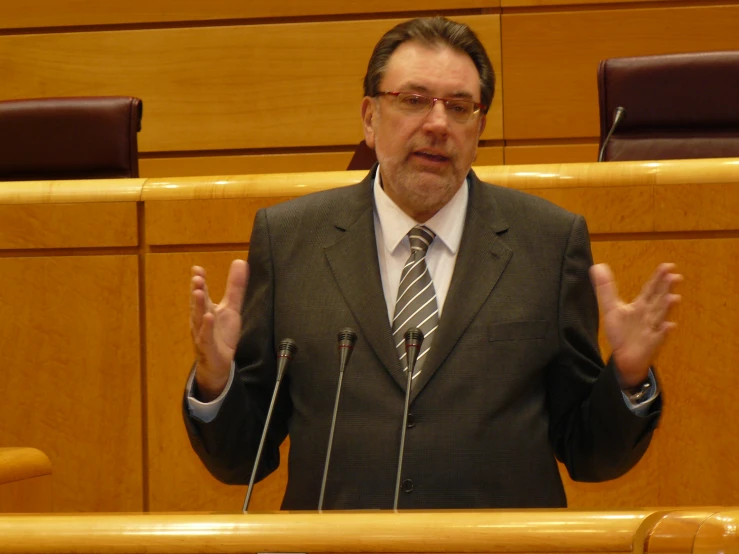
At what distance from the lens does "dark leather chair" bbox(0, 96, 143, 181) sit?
8.80ft

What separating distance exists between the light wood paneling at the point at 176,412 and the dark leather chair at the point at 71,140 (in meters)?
0.69

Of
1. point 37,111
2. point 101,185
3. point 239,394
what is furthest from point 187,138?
point 239,394

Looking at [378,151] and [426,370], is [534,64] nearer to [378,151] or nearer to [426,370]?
[378,151]

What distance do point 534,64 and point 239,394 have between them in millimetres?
2550

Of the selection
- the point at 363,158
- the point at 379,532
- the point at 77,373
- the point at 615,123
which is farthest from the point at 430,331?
the point at 615,123

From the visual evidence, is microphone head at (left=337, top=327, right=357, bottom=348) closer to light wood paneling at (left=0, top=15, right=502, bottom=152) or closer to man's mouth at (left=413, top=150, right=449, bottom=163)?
man's mouth at (left=413, top=150, right=449, bottom=163)

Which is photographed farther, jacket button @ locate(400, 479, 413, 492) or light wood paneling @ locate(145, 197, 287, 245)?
light wood paneling @ locate(145, 197, 287, 245)

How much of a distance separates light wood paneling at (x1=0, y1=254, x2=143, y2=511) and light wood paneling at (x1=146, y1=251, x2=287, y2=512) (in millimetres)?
33

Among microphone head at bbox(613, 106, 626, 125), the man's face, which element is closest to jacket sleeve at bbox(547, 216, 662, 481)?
the man's face

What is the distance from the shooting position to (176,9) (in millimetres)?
3865

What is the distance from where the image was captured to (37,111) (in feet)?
9.18

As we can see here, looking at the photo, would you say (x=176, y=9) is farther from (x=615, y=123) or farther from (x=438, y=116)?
(x=438, y=116)

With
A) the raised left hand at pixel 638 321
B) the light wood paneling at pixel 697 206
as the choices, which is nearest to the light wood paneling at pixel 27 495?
the raised left hand at pixel 638 321

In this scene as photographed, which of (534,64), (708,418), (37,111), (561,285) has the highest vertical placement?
(534,64)
